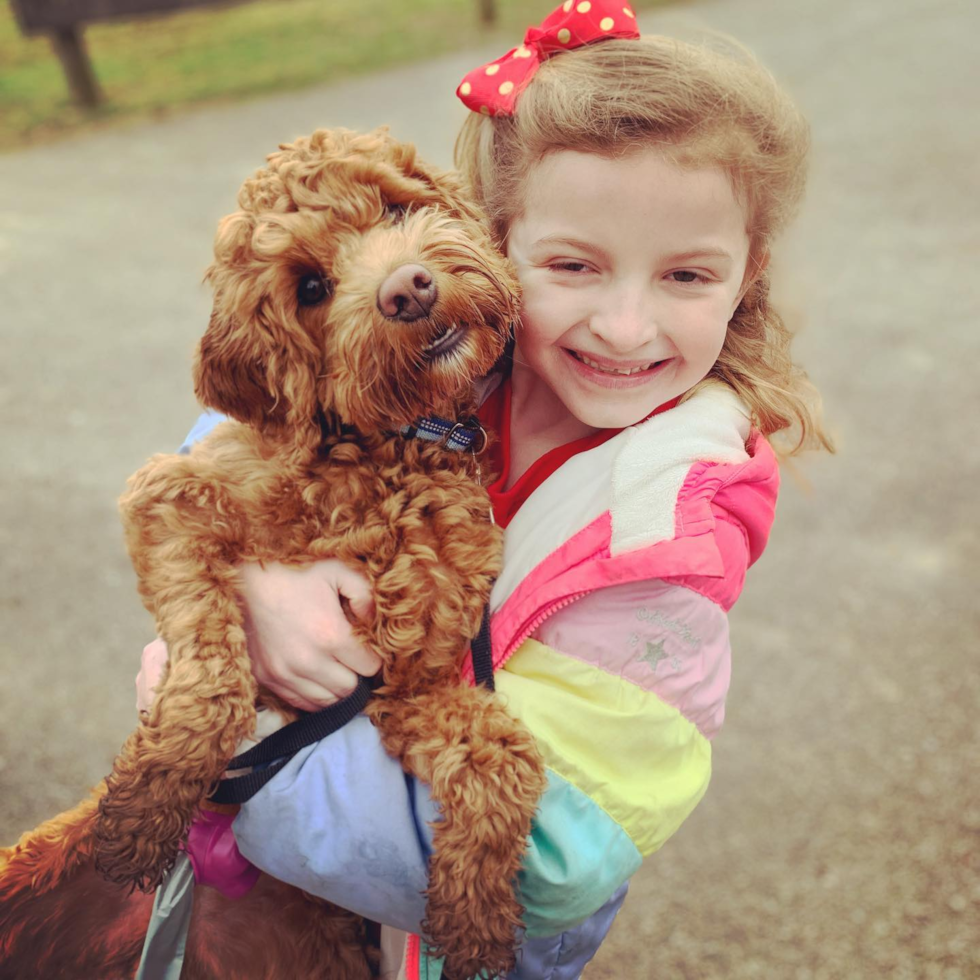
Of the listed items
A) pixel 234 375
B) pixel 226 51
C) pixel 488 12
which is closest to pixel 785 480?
pixel 234 375

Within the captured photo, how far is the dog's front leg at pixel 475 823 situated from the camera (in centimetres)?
162

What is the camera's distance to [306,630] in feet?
5.66

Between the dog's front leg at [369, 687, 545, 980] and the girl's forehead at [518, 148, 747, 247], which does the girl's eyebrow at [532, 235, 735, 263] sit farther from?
the dog's front leg at [369, 687, 545, 980]

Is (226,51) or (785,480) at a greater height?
(226,51)

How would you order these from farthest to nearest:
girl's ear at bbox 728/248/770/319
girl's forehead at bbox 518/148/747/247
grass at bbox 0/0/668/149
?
grass at bbox 0/0/668/149 → girl's ear at bbox 728/248/770/319 → girl's forehead at bbox 518/148/747/247

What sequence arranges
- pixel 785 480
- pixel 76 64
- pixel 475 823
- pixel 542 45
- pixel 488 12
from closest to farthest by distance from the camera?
pixel 475 823
pixel 542 45
pixel 785 480
pixel 76 64
pixel 488 12

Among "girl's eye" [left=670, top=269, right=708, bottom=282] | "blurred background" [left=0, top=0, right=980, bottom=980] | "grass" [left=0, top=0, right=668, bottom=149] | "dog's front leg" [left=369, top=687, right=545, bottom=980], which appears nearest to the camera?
"dog's front leg" [left=369, top=687, right=545, bottom=980]

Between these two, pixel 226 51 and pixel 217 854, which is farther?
pixel 226 51

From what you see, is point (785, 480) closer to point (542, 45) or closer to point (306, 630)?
point (542, 45)

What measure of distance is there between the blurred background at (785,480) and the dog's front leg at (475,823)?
1.23 m

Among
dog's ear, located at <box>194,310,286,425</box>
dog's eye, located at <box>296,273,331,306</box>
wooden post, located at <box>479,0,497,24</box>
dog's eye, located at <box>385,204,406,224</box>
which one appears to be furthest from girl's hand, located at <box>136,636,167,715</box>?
wooden post, located at <box>479,0,497,24</box>

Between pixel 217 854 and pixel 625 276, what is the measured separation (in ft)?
4.22

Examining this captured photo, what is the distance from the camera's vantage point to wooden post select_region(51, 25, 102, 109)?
369 inches

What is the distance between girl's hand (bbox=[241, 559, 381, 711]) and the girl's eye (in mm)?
807
